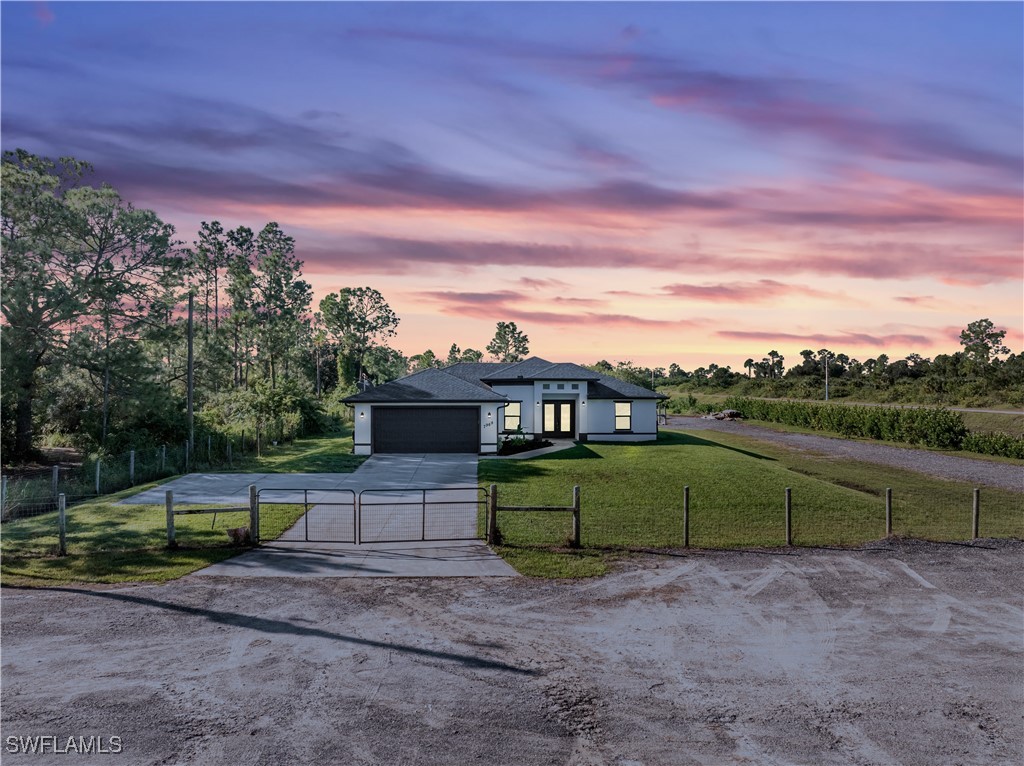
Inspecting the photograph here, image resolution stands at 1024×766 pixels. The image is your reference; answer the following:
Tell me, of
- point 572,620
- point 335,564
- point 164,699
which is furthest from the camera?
point 335,564

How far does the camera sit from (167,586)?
12492 mm

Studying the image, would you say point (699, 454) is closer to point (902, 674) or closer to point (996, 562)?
point (996, 562)

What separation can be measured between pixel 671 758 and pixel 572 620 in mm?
3815

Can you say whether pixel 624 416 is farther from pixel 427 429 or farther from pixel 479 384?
pixel 427 429

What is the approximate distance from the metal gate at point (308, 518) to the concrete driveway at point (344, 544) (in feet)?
0.18

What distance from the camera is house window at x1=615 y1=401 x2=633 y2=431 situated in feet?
128

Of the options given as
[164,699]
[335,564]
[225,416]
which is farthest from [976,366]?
[164,699]

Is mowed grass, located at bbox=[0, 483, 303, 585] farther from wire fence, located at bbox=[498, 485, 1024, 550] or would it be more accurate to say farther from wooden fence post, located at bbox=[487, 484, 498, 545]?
wire fence, located at bbox=[498, 485, 1024, 550]

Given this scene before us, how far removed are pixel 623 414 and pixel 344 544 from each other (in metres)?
25.8

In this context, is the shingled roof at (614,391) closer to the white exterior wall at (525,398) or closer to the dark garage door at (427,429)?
the white exterior wall at (525,398)

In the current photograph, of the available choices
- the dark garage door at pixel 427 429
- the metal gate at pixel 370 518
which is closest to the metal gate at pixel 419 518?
the metal gate at pixel 370 518

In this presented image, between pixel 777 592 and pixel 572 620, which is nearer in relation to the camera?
pixel 572 620

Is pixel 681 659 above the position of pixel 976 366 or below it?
below

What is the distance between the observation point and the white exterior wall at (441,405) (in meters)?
32.6
